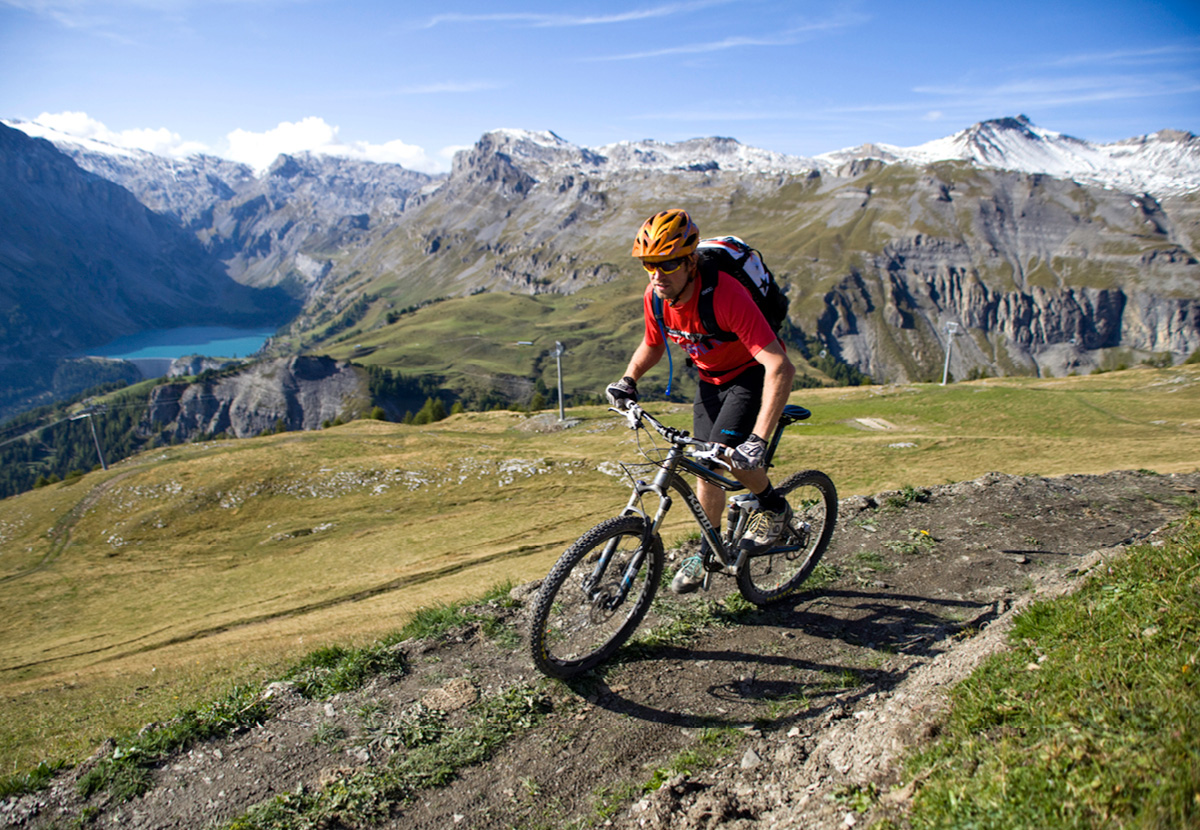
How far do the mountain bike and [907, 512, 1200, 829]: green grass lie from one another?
3137mm

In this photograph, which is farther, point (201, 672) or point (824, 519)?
point (201, 672)

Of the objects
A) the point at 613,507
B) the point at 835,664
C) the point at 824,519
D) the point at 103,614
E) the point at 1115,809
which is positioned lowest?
the point at 103,614

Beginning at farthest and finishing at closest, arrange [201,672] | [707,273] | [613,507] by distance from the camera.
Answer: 1. [613,507]
2. [201,672]
3. [707,273]

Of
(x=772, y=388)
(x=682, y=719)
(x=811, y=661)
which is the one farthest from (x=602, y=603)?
(x=772, y=388)

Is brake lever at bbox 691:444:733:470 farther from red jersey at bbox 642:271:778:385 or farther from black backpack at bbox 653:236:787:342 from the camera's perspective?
black backpack at bbox 653:236:787:342

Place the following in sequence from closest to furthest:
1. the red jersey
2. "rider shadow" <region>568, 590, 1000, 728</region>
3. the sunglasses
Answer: "rider shadow" <region>568, 590, 1000, 728</region> → the sunglasses → the red jersey

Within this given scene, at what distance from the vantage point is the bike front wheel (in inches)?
258

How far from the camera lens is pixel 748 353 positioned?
24.1 feet

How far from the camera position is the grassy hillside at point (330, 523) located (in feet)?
52.3

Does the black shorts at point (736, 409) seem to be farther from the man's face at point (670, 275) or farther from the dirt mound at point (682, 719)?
the dirt mound at point (682, 719)

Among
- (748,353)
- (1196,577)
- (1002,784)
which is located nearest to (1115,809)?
(1002,784)

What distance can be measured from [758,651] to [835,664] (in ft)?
2.81

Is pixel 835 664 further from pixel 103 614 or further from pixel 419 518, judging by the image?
pixel 103 614

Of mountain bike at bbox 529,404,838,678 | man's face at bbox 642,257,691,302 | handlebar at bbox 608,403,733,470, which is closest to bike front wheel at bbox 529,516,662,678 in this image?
mountain bike at bbox 529,404,838,678
